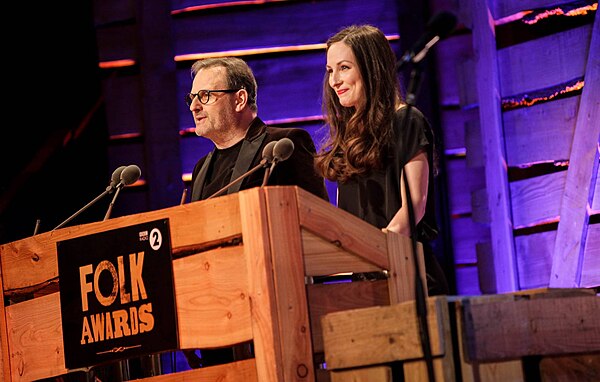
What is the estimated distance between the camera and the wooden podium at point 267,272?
3.03 metres

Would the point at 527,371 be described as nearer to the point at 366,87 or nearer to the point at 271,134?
the point at 366,87

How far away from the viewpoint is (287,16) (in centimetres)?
620

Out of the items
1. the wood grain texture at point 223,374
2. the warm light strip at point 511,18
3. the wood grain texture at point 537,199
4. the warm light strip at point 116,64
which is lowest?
the wood grain texture at point 223,374

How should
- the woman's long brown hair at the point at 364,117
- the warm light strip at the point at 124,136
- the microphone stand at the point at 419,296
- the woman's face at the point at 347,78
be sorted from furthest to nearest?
the warm light strip at the point at 124,136 → the woman's face at the point at 347,78 → the woman's long brown hair at the point at 364,117 → the microphone stand at the point at 419,296

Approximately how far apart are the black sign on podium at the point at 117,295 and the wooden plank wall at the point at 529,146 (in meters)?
2.62

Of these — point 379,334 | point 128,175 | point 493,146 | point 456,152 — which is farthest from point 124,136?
point 379,334

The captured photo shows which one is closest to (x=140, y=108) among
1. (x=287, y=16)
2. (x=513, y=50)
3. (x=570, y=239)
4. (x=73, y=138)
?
(x=73, y=138)

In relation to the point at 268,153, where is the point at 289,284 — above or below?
below

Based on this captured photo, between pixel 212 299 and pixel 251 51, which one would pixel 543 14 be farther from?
pixel 212 299

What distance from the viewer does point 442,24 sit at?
2648 millimetres

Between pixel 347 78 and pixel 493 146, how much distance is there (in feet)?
5.88

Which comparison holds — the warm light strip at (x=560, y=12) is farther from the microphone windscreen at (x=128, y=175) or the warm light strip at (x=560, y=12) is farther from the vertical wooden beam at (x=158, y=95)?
the microphone windscreen at (x=128, y=175)

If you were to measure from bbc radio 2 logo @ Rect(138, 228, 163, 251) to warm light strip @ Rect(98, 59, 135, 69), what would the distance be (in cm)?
319

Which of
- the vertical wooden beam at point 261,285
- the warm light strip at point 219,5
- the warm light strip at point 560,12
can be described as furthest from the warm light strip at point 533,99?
the vertical wooden beam at point 261,285
